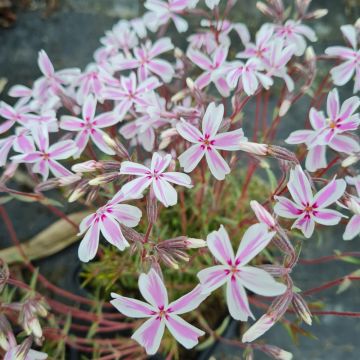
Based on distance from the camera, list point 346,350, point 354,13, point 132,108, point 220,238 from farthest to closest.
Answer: point 354,13
point 346,350
point 132,108
point 220,238

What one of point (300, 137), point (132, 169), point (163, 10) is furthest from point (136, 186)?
point (163, 10)

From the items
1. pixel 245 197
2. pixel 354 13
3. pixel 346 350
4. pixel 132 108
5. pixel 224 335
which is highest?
pixel 132 108

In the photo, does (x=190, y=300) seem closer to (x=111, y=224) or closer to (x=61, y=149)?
(x=111, y=224)

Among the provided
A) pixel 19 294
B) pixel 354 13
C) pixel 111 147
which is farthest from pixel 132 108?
pixel 354 13

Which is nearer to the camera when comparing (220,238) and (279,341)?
(220,238)

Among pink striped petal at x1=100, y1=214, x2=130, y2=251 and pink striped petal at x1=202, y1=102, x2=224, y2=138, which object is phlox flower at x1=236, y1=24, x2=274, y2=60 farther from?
pink striped petal at x1=100, y1=214, x2=130, y2=251

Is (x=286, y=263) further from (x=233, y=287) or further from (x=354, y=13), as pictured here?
(x=354, y=13)

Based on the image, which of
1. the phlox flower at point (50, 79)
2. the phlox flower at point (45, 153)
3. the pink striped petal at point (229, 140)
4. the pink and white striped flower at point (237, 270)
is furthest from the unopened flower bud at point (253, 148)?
the phlox flower at point (50, 79)

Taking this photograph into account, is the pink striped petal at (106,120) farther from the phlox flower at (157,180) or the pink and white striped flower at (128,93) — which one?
the phlox flower at (157,180)
